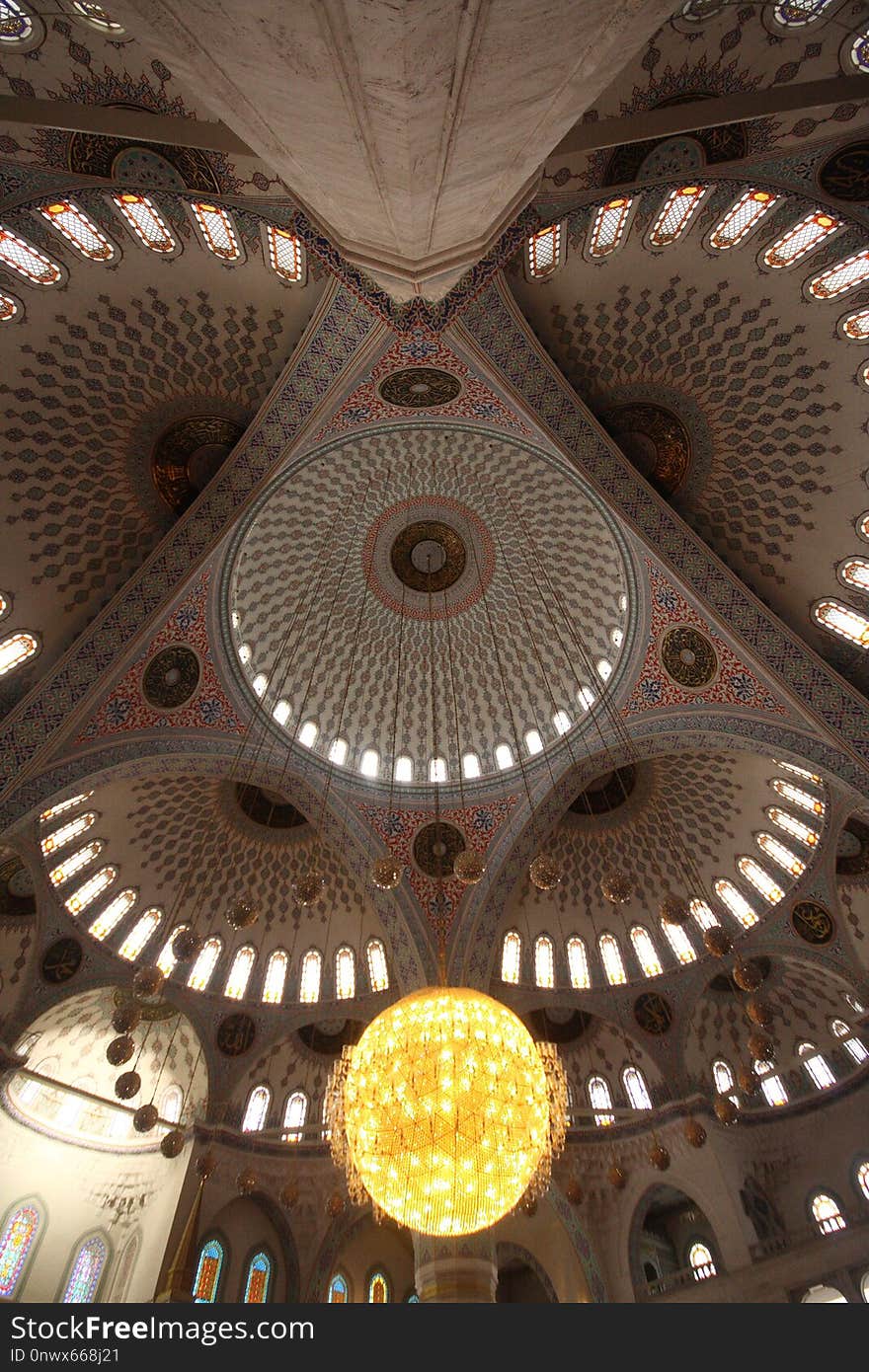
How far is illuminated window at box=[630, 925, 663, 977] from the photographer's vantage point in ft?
38.2

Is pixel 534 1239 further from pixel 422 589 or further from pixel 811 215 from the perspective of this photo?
pixel 811 215

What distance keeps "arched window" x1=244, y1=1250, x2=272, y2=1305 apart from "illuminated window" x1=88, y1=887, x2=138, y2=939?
5878mm

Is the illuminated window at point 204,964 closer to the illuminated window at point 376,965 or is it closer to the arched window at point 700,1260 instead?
the illuminated window at point 376,965

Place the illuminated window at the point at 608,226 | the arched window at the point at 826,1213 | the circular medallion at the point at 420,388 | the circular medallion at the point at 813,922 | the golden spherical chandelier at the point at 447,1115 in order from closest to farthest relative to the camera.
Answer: the golden spherical chandelier at the point at 447,1115 → the illuminated window at the point at 608,226 → the circular medallion at the point at 420,388 → the circular medallion at the point at 813,922 → the arched window at the point at 826,1213

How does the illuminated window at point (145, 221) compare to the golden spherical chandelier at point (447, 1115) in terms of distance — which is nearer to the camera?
the golden spherical chandelier at point (447, 1115)

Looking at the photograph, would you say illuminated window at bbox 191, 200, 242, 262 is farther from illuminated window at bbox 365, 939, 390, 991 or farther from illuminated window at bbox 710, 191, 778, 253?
illuminated window at bbox 365, 939, 390, 991

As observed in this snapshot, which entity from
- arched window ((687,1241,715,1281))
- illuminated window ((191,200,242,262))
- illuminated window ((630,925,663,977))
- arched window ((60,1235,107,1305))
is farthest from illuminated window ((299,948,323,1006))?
illuminated window ((191,200,242,262))

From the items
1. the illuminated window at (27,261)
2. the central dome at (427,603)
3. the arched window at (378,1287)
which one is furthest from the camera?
the arched window at (378,1287)

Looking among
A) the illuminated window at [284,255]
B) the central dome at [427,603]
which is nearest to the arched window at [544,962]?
the central dome at [427,603]

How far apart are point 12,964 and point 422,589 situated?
7.72 metres

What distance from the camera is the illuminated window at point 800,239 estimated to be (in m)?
6.00

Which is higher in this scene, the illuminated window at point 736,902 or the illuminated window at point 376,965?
the illuminated window at point 736,902

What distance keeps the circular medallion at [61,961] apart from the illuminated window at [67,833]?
4.78 feet

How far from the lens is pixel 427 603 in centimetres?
1105
